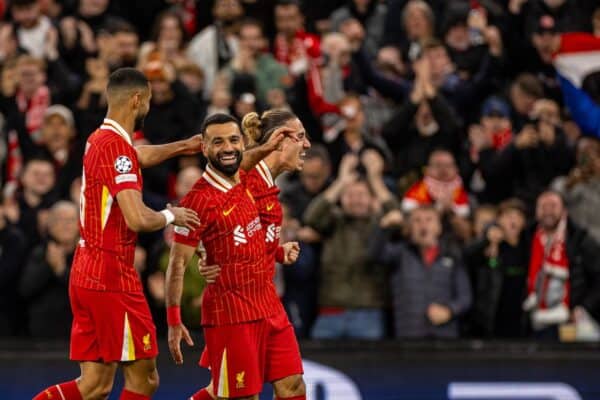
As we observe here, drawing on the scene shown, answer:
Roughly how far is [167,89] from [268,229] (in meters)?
5.44

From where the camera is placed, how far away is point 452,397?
42.6ft

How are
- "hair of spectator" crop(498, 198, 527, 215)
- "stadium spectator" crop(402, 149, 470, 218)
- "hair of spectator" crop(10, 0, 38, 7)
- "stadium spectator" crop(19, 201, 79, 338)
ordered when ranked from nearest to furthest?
"stadium spectator" crop(19, 201, 79, 338) → "hair of spectator" crop(498, 198, 527, 215) → "stadium spectator" crop(402, 149, 470, 218) → "hair of spectator" crop(10, 0, 38, 7)

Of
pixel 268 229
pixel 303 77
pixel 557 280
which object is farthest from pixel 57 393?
pixel 303 77

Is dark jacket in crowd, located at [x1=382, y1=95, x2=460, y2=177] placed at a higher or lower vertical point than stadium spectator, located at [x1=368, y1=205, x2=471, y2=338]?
higher

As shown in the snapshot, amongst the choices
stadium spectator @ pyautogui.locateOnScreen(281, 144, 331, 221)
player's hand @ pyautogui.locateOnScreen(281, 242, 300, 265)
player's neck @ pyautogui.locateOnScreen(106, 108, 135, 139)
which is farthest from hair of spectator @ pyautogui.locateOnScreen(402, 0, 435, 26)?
player's neck @ pyautogui.locateOnScreen(106, 108, 135, 139)

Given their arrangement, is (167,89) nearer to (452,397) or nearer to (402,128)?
(402,128)

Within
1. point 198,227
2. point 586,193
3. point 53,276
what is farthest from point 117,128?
point 586,193

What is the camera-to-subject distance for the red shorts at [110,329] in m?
8.88

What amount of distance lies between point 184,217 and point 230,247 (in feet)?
1.79

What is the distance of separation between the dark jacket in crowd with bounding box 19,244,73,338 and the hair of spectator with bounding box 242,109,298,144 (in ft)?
14.3

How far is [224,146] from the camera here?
9.02 meters

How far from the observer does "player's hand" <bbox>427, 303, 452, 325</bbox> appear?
13.2 metres

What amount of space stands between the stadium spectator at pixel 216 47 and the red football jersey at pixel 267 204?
6.14 m

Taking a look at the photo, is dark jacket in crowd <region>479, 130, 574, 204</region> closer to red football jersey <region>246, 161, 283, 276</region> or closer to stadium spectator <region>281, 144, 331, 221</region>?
stadium spectator <region>281, 144, 331, 221</region>
